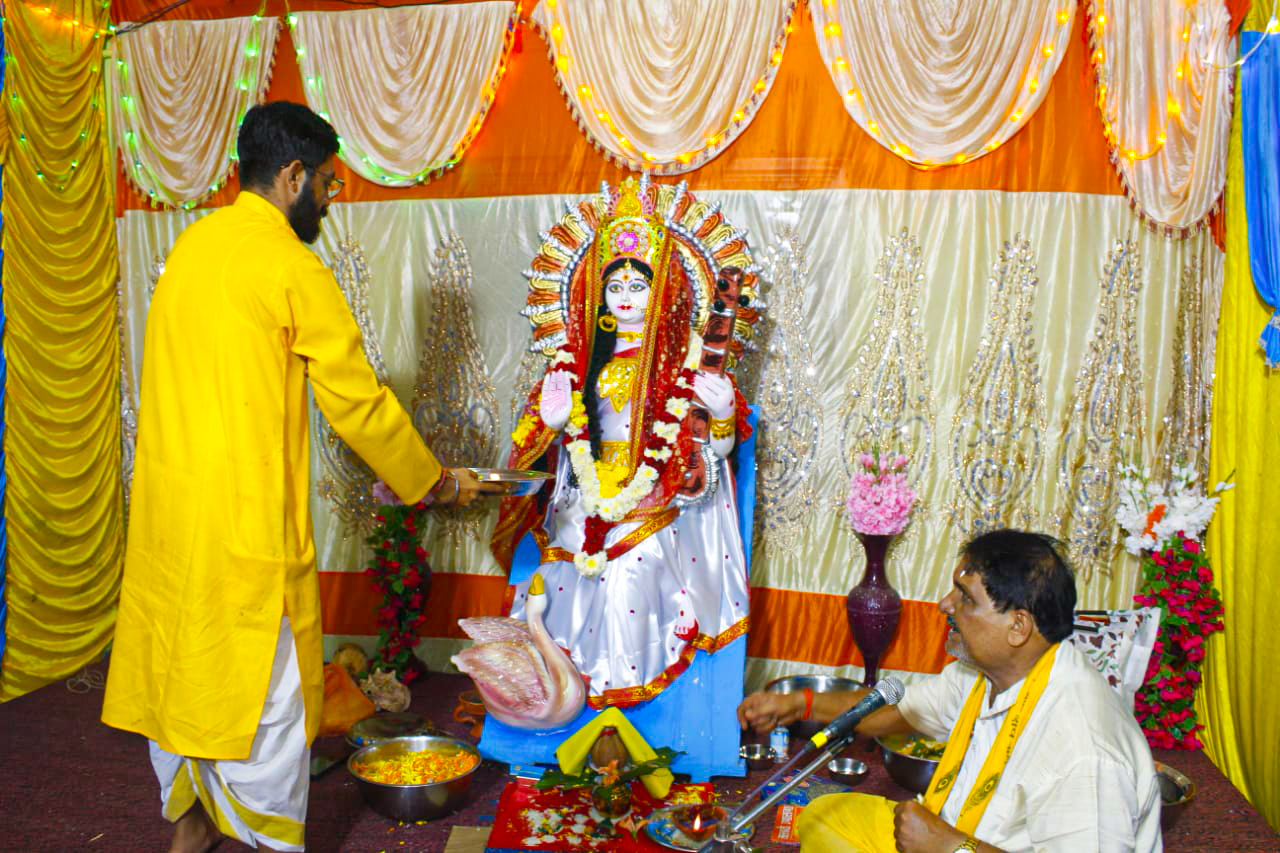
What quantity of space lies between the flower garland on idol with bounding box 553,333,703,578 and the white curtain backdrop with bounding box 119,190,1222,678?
1.07 meters

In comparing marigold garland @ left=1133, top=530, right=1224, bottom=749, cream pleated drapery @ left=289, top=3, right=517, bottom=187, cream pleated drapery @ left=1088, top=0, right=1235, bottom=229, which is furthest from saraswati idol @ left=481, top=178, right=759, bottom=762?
cream pleated drapery @ left=1088, top=0, right=1235, bottom=229

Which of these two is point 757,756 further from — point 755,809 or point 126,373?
point 126,373

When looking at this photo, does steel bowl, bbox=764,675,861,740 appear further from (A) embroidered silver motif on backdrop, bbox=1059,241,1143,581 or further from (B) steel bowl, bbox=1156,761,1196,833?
(B) steel bowl, bbox=1156,761,1196,833

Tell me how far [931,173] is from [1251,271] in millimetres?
1563

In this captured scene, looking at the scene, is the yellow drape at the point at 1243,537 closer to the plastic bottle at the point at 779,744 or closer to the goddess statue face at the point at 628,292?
the plastic bottle at the point at 779,744

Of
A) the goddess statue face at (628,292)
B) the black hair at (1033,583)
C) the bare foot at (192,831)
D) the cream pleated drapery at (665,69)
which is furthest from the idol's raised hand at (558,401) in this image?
the black hair at (1033,583)

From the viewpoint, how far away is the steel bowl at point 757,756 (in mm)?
5113

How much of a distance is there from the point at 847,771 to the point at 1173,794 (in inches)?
50.8

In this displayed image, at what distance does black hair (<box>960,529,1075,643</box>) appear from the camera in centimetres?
271

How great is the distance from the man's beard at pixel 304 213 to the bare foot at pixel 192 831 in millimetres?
1817

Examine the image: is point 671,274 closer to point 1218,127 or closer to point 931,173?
point 931,173

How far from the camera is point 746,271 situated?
5184 millimetres

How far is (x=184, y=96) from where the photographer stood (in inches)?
260

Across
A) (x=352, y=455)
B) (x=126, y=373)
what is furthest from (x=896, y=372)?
(x=126, y=373)
